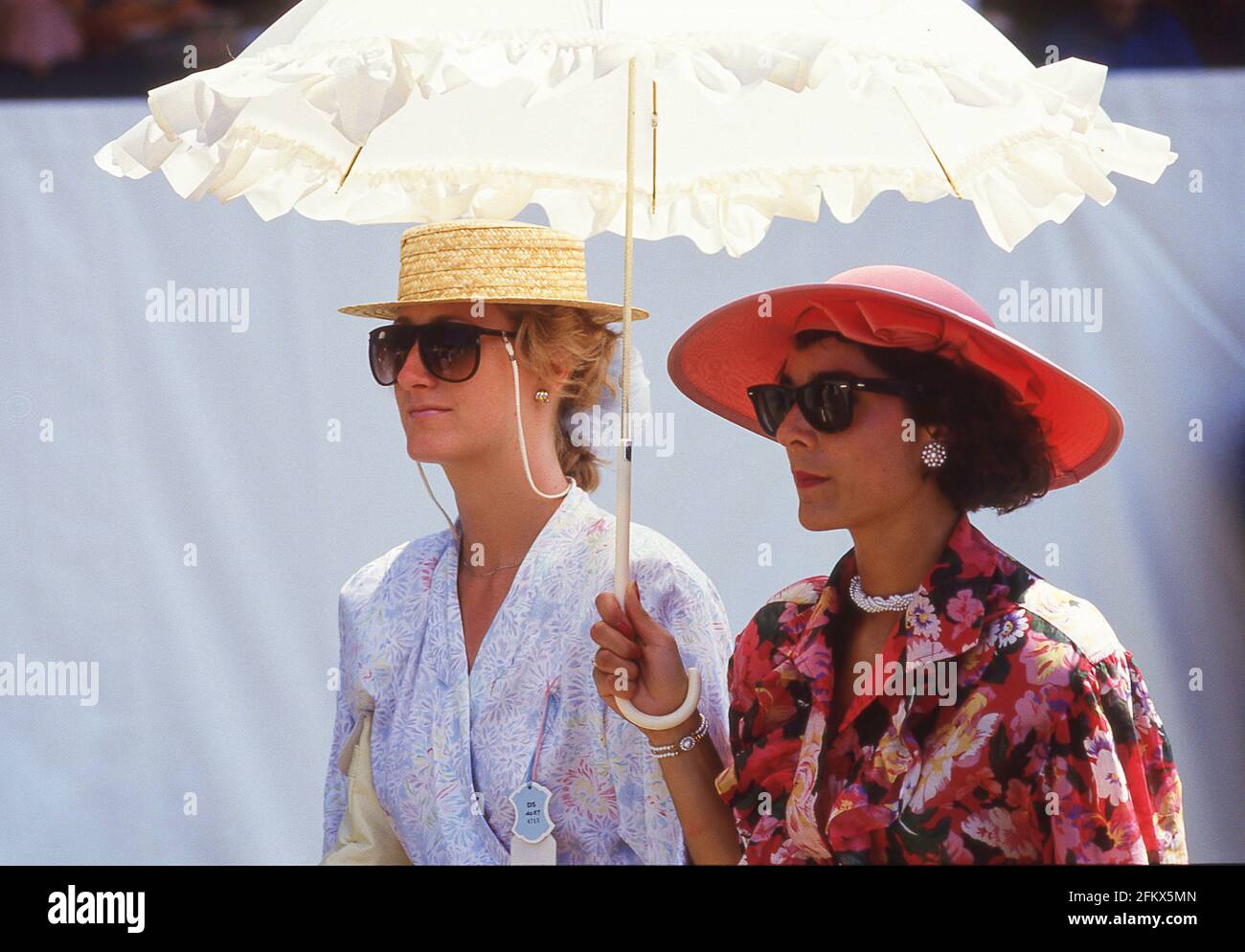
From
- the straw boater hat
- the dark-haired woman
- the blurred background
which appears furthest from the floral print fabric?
the blurred background

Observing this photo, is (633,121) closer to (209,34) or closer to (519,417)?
(519,417)

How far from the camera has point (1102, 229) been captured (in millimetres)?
3514

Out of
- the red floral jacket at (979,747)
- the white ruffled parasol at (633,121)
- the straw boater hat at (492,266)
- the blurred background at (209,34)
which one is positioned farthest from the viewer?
the blurred background at (209,34)

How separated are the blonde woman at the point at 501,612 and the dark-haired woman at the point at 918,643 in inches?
7.2

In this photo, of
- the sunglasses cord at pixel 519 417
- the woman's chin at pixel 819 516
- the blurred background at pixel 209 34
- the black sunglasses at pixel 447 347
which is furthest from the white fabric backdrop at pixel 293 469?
the woman's chin at pixel 819 516

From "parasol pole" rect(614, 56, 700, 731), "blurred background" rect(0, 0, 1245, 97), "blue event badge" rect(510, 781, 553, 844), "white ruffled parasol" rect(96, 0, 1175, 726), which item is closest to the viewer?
"white ruffled parasol" rect(96, 0, 1175, 726)

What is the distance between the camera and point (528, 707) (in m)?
2.80

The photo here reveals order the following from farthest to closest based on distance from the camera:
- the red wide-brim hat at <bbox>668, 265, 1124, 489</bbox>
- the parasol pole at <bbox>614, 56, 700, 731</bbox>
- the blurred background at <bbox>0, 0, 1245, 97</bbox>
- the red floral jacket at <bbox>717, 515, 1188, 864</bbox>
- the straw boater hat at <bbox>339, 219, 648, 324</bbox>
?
the blurred background at <bbox>0, 0, 1245, 97</bbox> < the straw boater hat at <bbox>339, 219, 648, 324</bbox> < the parasol pole at <bbox>614, 56, 700, 731</bbox> < the red wide-brim hat at <bbox>668, 265, 1124, 489</bbox> < the red floral jacket at <bbox>717, 515, 1188, 864</bbox>

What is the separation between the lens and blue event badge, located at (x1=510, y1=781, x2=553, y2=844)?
8.84ft

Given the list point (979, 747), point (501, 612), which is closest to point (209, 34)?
point (501, 612)

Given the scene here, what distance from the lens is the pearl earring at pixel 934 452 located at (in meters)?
2.47

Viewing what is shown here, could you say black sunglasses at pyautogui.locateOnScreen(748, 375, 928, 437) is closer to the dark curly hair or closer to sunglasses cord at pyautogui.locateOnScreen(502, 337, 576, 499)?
the dark curly hair

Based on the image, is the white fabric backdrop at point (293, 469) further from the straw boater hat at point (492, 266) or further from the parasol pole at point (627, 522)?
the parasol pole at point (627, 522)
